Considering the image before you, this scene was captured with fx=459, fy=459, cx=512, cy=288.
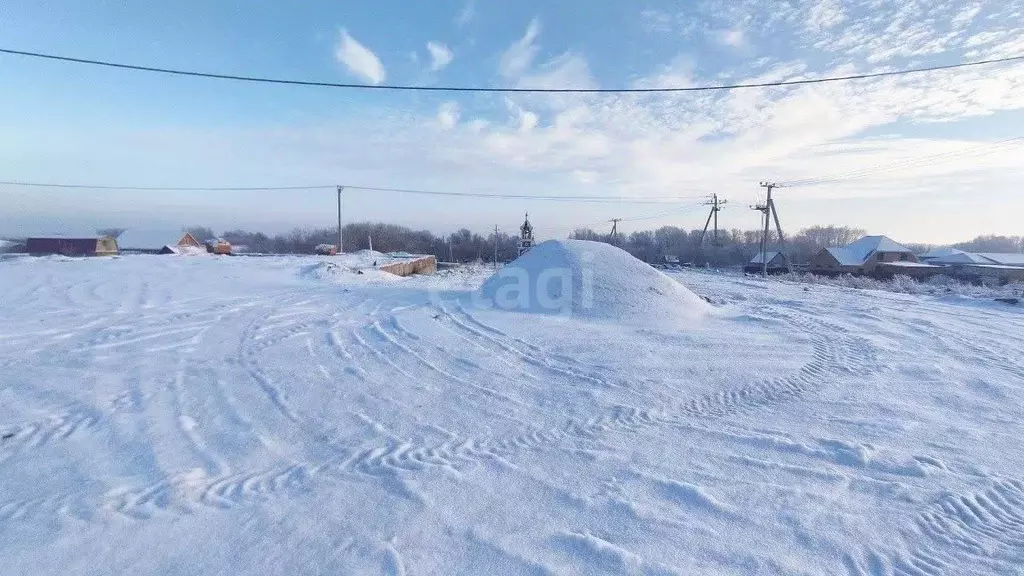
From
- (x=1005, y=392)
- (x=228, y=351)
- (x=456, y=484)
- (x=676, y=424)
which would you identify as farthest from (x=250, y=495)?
(x=1005, y=392)

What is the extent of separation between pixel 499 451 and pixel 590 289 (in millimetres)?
6712

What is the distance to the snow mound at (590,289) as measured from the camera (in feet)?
30.1

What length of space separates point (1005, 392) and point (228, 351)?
947cm

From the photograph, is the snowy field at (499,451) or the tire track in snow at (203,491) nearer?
the snowy field at (499,451)

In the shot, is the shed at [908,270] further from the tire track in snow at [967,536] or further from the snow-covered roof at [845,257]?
the tire track in snow at [967,536]

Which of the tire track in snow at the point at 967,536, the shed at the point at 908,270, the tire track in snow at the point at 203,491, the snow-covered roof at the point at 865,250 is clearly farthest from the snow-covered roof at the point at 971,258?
the tire track in snow at the point at 203,491

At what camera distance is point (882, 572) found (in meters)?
2.37

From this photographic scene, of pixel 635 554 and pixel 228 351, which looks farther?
pixel 228 351

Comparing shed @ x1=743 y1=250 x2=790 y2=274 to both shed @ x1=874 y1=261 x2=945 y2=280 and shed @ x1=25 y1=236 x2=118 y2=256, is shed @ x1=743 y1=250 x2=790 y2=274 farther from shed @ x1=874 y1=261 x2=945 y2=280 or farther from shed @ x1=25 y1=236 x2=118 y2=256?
shed @ x1=25 y1=236 x2=118 y2=256

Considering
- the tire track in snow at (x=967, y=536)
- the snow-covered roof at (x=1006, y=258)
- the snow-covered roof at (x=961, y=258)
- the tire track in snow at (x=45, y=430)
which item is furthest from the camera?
the snow-covered roof at (x=961, y=258)

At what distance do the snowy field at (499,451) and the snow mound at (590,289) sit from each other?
1559 mm

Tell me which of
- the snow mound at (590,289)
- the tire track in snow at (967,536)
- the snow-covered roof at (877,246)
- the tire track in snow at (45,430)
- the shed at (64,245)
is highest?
the snow-covered roof at (877,246)

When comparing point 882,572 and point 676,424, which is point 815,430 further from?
point 882,572

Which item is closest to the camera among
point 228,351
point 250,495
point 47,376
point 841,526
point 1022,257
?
point 841,526
